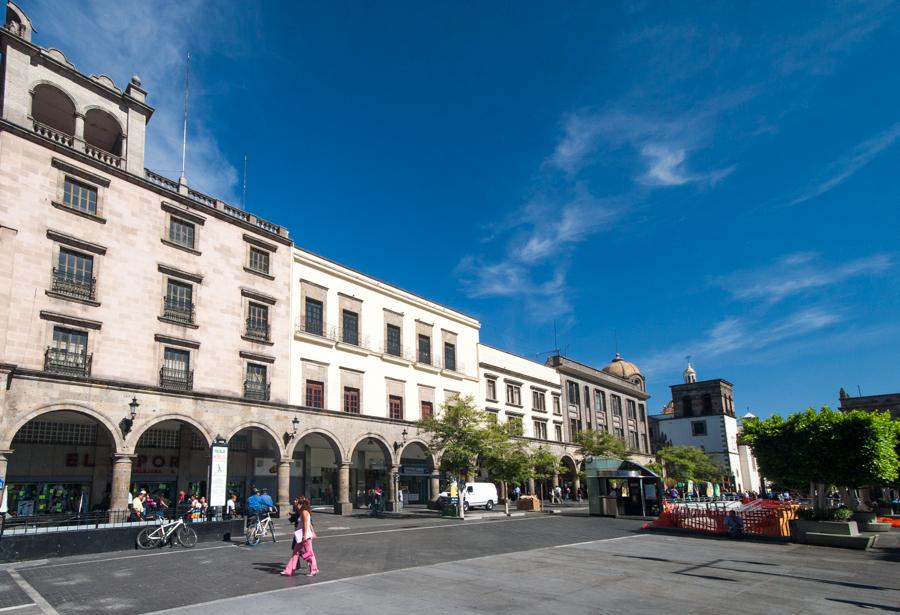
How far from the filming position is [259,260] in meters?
33.9

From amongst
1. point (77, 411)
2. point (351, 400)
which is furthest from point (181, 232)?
point (351, 400)

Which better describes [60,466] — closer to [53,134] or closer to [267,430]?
[267,430]

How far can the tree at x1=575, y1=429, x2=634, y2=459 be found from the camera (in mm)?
54625

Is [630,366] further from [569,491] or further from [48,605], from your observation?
[48,605]

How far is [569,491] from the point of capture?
190ft

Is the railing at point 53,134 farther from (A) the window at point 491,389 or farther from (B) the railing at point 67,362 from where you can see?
(A) the window at point 491,389

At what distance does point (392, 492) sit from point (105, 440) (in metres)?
16.3

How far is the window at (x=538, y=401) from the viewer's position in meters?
54.8

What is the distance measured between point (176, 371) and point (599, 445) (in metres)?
38.3

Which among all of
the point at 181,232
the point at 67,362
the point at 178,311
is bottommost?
the point at 67,362

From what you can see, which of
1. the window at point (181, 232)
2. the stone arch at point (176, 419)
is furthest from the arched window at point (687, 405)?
the window at point (181, 232)

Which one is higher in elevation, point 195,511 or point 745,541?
point 195,511

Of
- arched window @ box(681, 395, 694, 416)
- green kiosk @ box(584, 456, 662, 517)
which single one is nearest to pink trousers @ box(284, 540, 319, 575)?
green kiosk @ box(584, 456, 662, 517)

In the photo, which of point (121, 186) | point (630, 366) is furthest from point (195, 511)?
point (630, 366)
